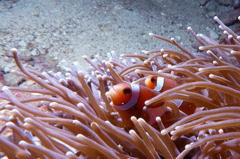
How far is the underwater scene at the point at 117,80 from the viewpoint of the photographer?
0.82 metres

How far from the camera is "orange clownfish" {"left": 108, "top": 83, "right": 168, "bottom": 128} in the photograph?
0.93m

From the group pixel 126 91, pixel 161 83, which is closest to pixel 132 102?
pixel 126 91

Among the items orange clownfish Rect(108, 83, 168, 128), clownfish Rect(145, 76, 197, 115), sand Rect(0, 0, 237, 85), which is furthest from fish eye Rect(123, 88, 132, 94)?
sand Rect(0, 0, 237, 85)

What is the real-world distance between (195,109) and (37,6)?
99.9 inches

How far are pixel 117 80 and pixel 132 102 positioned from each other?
262mm

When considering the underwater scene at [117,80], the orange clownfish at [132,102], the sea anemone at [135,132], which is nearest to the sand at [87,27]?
the underwater scene at [117,80]

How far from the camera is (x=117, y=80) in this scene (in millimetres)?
1201

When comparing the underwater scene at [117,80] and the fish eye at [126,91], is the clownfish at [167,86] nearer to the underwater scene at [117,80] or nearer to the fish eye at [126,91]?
the underwater scene at [117,80]

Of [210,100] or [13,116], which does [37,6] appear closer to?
[13,116]

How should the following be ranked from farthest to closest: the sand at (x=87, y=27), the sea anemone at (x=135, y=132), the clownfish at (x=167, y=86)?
the sand at (x=87, y=27)
the clownfish at (x=167, y=86)
the sea anemone at (x=135, y=132)

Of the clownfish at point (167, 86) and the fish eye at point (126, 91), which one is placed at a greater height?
the fish eye at point (126, 91)

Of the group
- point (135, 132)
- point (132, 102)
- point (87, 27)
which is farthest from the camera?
point (87, 27)

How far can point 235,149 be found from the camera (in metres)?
0.79

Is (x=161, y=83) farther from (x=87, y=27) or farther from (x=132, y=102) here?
(x=87, y=27)
